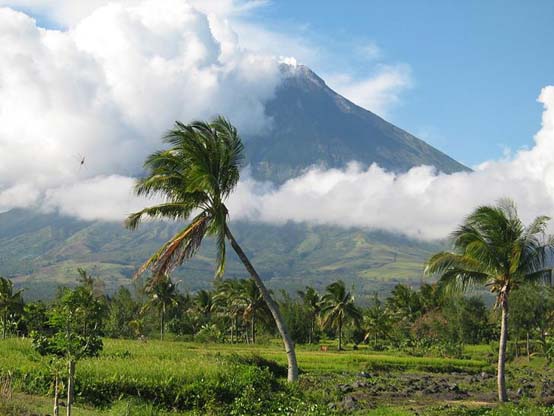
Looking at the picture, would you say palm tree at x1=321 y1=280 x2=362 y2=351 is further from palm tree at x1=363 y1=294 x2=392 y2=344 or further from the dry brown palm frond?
the dry brown palm frond

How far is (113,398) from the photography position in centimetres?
1622

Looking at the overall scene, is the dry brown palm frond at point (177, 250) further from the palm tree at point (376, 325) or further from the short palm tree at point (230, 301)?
the palm tree at point (376, 325)

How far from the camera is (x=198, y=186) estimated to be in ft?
62.0

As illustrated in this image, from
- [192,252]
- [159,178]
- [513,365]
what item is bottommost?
[513,365]

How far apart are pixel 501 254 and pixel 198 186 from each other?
34.3 feet

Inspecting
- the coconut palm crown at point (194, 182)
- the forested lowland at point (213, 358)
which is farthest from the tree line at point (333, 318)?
the coconut palm crown at point (194, 182)

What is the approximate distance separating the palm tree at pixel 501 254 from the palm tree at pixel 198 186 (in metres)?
6.76

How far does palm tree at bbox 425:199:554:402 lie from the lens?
2055 centimetres

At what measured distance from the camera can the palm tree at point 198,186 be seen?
62.2 feet

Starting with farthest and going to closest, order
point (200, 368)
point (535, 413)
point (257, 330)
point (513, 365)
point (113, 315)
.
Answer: point (257, 330) → point (113, 315) → point (513, 365) → point (200, 368) → point (535, 413)

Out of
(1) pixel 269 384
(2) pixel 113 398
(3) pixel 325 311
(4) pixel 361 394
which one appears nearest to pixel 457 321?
(3) pixel 325 311

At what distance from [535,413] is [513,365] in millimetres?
35433

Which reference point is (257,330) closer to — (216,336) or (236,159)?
(216,336)

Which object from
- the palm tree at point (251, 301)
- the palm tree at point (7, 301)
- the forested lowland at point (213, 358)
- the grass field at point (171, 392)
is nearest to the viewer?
the forested lowland at point (213, 358)
